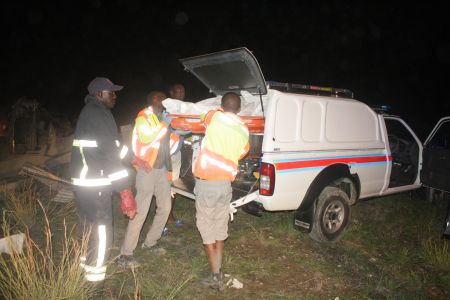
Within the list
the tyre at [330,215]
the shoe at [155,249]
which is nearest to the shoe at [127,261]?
the shoe at [155,249]

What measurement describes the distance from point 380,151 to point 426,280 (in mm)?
2144

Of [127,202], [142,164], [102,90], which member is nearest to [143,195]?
[142,164]

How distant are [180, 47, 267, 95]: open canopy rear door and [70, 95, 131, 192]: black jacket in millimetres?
1819

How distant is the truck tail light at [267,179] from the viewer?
3.87m

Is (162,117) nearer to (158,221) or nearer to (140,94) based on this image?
(158,221)

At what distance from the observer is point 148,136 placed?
3.65 m

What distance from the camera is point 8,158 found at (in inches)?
311

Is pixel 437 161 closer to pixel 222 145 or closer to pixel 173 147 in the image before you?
pixel 222 145

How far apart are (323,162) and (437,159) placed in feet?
8.91

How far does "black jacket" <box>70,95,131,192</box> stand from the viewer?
290cm

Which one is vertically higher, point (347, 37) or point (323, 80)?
point (347, 37)

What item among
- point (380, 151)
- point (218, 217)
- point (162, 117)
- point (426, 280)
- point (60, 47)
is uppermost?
point (60, 47)

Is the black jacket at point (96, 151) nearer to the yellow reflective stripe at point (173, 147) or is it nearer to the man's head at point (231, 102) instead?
the man's head at point (231, 102)

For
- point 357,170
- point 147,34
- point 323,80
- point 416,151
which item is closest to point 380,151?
point 357,170
